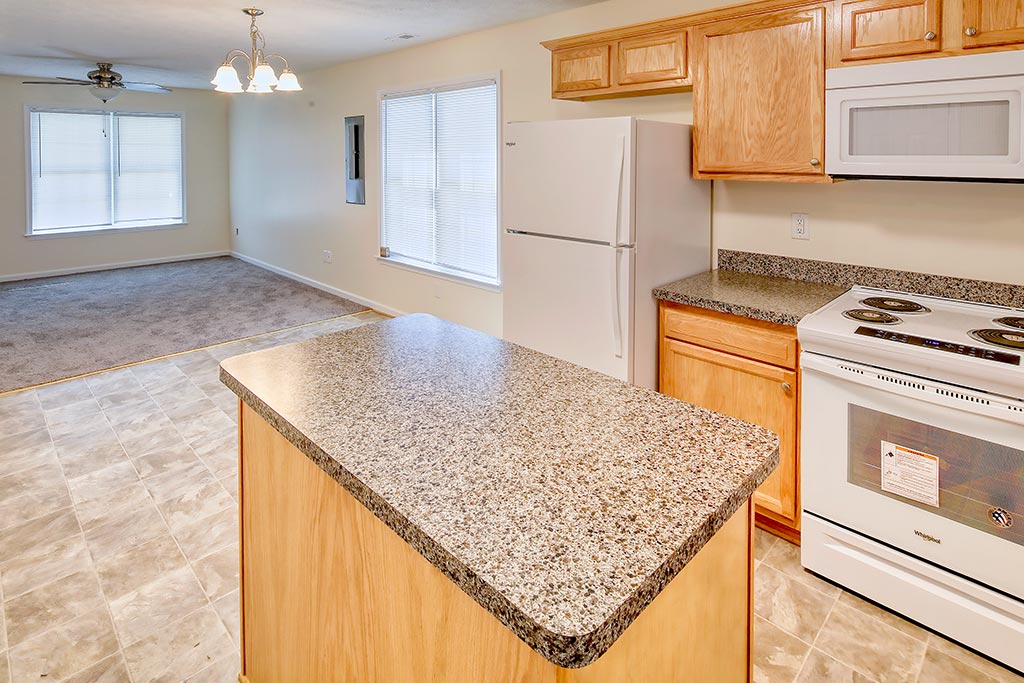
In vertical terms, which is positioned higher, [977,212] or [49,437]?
[977,212]

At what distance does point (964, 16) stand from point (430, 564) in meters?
2.36

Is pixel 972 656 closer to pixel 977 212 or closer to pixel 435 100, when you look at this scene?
pixel 977 212

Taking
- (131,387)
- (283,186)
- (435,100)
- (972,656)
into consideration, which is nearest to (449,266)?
(435,100)

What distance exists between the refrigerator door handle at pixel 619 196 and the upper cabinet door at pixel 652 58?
1.83ft

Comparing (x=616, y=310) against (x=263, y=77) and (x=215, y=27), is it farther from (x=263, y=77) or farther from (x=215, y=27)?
(x=215, y=27)

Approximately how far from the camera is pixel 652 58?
9.45 feet

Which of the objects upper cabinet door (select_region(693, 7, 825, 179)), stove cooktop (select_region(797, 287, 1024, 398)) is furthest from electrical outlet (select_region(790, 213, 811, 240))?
stove cooktop (select_region(797, 287, 1024, 398))

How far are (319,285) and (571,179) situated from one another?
4.70 meters

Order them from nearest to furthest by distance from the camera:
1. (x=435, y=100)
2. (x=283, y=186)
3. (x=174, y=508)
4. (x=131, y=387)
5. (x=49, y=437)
→ (x=174, y=508), (x=49, y=437), (x=131, y=387), (x=435, y=100), (x=283, y=186)

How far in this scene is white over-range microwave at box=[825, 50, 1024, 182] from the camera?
6.29 ft

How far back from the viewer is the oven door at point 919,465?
1.74 metres

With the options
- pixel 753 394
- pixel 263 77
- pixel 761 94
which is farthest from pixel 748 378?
pixel 263 77

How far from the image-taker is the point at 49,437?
11.0ft

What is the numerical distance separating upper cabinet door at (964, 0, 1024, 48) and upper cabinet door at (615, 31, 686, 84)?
107 centimetres
